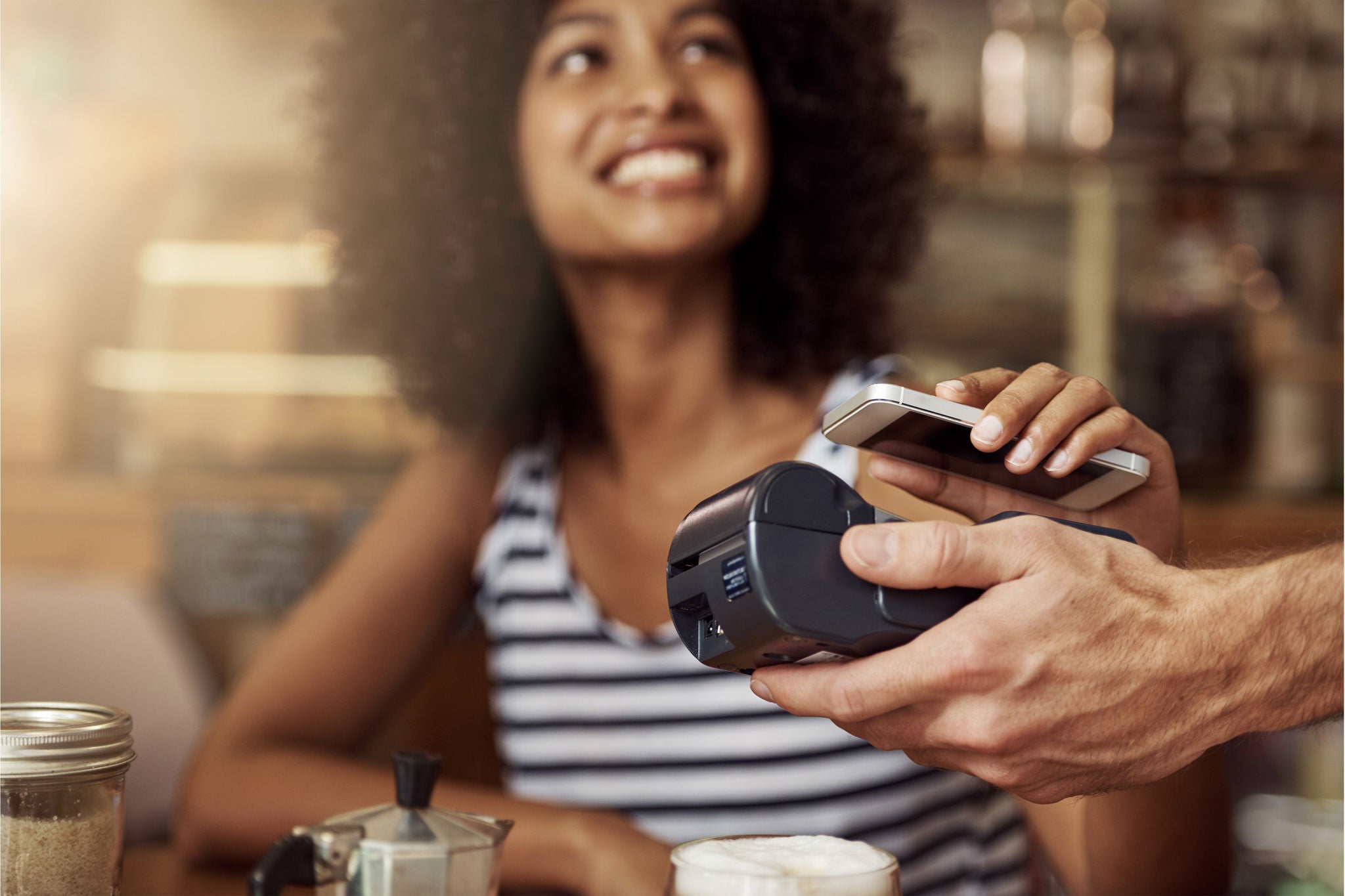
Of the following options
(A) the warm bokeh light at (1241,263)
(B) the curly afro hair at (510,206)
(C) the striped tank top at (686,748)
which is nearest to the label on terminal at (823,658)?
(C) the striped tank top at (686,748)

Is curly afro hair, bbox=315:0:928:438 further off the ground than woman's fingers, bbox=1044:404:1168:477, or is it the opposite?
curly afro hair, bbox=315:0:928:438

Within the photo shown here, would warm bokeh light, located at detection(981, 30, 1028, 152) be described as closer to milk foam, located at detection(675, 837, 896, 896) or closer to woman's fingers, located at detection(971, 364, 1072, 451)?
woman's fingers, located at detection(971, 364, 1072, 451)

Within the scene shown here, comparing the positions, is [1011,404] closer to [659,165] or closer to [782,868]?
[782,868]

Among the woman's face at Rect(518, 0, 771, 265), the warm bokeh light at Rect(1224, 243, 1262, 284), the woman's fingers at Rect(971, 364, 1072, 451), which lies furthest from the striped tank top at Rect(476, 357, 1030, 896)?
the warm bokeh light at Rect(1224, 243, 1262, 284)

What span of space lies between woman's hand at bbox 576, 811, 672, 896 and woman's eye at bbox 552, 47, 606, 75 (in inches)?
27.8

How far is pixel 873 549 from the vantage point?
466mm

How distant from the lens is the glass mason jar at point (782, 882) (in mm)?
470

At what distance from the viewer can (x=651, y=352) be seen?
4.05 feet

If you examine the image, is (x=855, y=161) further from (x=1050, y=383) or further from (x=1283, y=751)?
(x=1283, y=751)

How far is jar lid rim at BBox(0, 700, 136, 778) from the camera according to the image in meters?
0.53

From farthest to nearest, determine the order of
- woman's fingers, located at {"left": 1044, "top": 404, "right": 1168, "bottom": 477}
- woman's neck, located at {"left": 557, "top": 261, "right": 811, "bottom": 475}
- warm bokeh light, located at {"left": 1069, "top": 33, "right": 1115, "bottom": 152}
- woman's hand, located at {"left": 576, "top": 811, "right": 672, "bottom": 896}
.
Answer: warm bokeh light, located at {"left": 1069, "top": 33, "right": 1115, "bottom": 152}, woman's neck, located at {"left": 557, "top": 261, "right": 811, "bottom": 475}, woman's hand, located at {"left": 576, "top": 811, "right": 672, "bottom": 896}, woman's fingers, located at {"left": 1044, "top": 404, "right": 1168, "bottom": 477}

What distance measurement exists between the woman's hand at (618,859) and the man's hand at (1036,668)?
10.4 inches

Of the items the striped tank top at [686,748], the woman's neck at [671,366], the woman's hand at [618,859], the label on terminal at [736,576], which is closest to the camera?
Answer: the label on terminal at [736,576]

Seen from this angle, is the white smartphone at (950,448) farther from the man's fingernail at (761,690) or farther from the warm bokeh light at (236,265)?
the warm bokeh light at (236,265)
